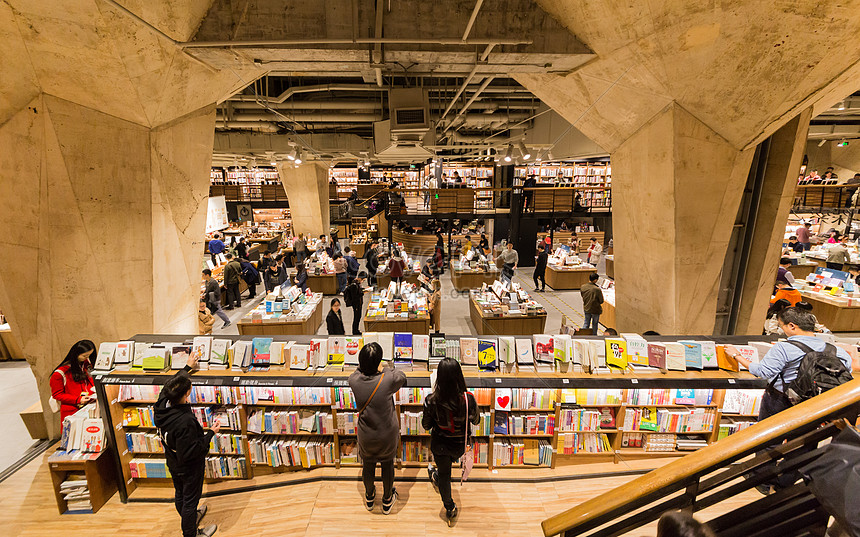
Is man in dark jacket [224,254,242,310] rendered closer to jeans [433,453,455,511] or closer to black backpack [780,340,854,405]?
jeans [433,453,455,511]

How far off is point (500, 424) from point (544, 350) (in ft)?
2.96

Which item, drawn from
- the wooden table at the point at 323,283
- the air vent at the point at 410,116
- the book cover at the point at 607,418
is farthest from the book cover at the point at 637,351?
the wooden table at the point at 323,283

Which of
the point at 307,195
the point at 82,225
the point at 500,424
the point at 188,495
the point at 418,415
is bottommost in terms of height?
the point at 188,495

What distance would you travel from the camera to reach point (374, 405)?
309 cm

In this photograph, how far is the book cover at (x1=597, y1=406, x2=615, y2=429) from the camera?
3.86m

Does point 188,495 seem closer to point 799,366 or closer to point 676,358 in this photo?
point 676,358

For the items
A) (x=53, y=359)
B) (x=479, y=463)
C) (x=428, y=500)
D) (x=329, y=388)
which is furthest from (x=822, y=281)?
(x=53, y=359)

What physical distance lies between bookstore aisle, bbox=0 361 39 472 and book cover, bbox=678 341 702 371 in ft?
25.5

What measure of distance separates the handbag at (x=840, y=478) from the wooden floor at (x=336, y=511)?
6.64 ft

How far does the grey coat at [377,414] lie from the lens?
10.1ft

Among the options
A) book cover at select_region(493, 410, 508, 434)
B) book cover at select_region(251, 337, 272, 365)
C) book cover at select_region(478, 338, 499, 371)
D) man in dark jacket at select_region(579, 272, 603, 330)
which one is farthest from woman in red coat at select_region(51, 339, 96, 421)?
man in dark jacket at select_region(579, 272, 603, 330)

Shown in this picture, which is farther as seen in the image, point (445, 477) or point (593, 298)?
point (593, 298)

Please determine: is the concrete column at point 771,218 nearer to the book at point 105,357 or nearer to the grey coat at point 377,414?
the grey coat at point 377,414

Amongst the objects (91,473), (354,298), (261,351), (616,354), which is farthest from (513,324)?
(91,473)
